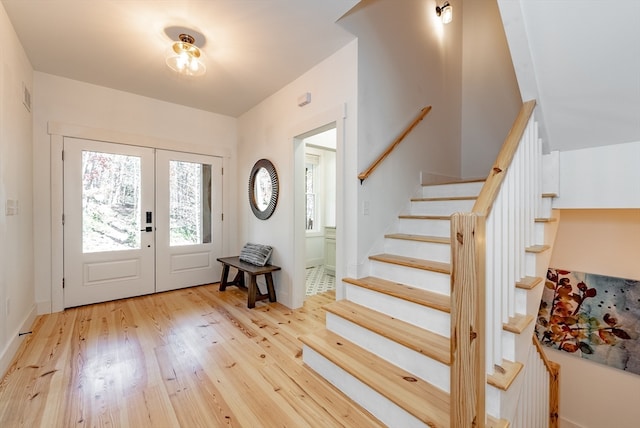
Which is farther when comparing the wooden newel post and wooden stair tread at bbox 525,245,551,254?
wooden stair tread at bbox 525,245,551,254

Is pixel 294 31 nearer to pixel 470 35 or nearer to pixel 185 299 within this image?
pixel 470 35

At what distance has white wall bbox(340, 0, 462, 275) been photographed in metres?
2.54

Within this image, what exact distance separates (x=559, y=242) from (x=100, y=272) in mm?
5660

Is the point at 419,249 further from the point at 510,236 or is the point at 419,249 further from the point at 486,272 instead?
the point at 486,272

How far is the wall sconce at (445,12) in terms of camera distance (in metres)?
3.30

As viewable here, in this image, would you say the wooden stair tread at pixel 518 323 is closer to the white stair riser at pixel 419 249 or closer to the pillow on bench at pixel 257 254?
the white stair riser at pixel 419 249

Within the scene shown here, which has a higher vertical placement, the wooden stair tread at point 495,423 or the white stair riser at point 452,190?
the white stair riser at point 452,190

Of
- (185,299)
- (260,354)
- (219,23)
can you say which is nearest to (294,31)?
(219,23)

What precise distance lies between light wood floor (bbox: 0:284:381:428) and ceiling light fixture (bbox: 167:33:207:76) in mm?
2523

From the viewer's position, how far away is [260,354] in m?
2.28

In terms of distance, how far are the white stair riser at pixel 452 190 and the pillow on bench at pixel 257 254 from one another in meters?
2.08

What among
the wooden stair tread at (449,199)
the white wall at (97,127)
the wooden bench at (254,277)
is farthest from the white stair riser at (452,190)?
the white wall at (97,127)

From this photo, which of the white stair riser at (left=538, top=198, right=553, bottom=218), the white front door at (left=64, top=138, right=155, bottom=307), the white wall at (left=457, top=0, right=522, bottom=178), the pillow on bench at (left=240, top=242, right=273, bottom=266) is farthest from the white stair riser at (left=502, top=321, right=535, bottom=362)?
the white front door at (left=64, top=138, right=155, bottom=307)

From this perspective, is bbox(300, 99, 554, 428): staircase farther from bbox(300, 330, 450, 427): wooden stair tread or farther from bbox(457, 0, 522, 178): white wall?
bbox(457, 0, 522, 178): white wall
